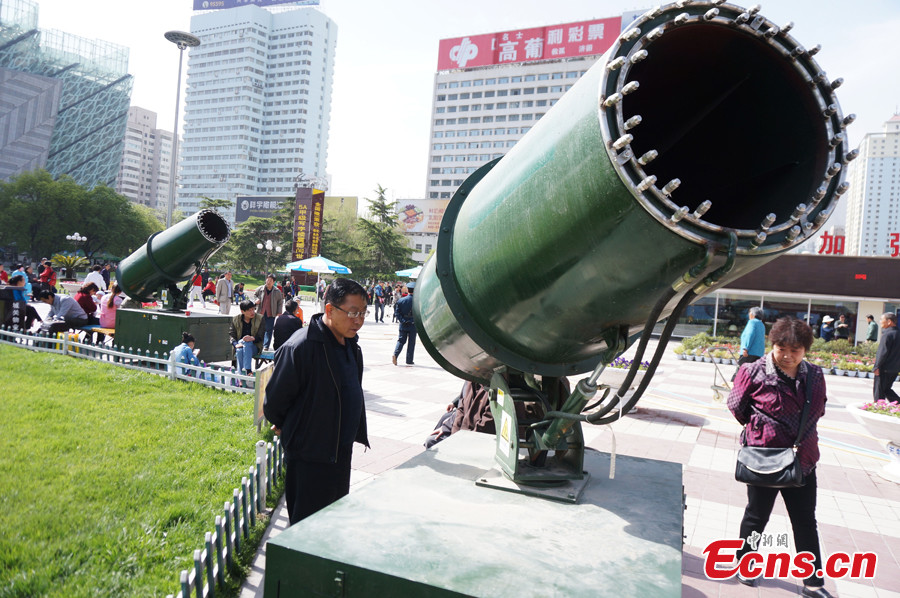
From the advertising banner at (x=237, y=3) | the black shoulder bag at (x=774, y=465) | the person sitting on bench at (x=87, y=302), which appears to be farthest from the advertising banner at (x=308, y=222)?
the advertising banner at (x=237, y=3)

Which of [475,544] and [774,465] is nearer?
[475,544]

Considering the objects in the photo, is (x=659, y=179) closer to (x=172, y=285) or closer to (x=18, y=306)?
(x=172, y=285)

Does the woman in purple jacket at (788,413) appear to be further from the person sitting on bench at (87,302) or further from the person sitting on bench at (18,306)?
the person sitting on bench at (18,306)

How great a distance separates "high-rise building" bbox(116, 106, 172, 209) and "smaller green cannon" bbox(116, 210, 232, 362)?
5680 inches

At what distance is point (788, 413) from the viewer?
3.55 metres

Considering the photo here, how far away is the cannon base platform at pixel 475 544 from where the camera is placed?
1.58m

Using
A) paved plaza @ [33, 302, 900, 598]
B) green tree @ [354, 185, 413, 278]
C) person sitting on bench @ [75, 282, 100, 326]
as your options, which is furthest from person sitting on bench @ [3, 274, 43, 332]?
green tree @ [354, 185, 413, 278]

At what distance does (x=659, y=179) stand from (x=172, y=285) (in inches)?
385

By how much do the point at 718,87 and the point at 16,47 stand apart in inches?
4852

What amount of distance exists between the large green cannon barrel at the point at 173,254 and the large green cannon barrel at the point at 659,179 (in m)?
7.88

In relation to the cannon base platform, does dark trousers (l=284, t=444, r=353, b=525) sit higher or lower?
lower

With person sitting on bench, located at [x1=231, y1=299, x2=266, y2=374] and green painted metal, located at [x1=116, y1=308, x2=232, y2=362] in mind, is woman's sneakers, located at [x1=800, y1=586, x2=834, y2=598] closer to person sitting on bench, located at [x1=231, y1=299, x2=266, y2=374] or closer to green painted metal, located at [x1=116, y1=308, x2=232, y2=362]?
person sitting on bench, located at [x1=231, y1=299, x2=266, y2=374]

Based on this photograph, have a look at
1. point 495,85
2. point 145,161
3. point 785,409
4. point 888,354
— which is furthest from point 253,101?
point 785,409

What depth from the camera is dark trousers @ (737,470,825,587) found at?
3.60m
